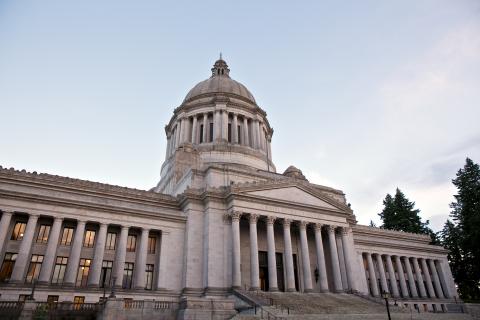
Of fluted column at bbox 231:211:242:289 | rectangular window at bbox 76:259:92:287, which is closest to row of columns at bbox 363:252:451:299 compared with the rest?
fluted column at bbox 231:211:242:289

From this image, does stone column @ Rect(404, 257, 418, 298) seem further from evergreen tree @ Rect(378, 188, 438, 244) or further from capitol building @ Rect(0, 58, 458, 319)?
evergreen tree @ Rect(378, 188, 438, 244)

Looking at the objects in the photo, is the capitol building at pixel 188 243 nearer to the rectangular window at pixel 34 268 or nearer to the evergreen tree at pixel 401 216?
the rectangular window at pixel 34 268

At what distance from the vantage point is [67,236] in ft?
105

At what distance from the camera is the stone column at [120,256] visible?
31359 mm

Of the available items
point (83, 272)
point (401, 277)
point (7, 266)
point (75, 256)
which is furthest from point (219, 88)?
point (7, 266)

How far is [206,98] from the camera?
187 ft

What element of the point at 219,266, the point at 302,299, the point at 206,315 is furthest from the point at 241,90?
the point at 206,315

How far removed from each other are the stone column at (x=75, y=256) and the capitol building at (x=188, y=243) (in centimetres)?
9

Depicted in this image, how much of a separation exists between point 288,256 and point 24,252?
2336 centimetres

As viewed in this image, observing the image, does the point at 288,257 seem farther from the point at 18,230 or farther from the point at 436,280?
the point at 436,280

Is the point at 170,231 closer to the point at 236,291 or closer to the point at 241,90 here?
the point at 236,291

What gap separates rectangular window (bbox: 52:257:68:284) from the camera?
98.8ft

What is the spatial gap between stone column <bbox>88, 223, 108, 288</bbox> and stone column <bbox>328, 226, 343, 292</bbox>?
2314 centimetres

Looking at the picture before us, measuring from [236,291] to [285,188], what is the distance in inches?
509
